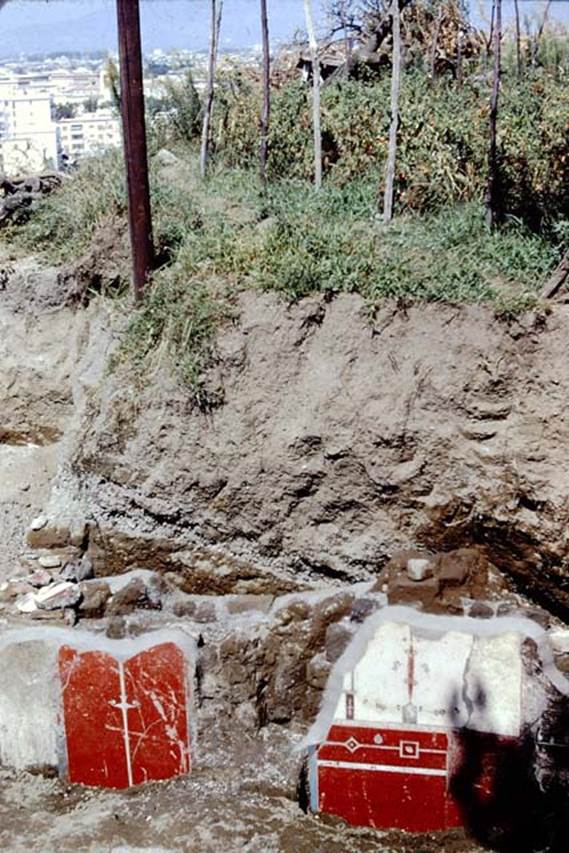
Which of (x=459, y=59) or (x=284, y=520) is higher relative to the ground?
(x=459, y=59)

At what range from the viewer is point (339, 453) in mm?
3895

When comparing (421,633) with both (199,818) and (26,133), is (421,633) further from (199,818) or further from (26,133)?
(26,133)

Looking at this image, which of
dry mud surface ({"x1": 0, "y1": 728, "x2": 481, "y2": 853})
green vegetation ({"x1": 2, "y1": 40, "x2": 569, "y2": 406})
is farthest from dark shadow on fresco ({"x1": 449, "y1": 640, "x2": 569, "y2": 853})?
green vegetation ({"x1": 2, "y1": 40, "x2": 569, "y2": 406})

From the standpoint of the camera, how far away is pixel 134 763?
13.0 feet

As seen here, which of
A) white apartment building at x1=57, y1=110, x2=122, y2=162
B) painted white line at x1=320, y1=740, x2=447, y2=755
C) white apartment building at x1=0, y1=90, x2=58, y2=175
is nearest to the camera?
painted white line at x1=320, y1=740, x2=447, y2=755

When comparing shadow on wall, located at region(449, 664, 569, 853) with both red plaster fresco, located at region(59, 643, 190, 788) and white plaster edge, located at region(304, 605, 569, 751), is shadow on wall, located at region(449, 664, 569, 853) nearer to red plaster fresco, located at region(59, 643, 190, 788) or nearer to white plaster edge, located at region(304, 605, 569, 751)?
white plaster edge, located at region(304, 605, 569, 751)

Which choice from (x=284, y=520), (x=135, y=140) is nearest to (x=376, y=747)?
(x=284, y=520)

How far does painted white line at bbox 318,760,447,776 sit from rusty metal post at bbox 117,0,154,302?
→ 243 cm

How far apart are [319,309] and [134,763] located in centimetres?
227

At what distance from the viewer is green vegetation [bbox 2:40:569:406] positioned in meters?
4.12

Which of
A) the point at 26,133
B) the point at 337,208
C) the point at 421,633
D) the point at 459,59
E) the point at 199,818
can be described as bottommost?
the point at 199,818

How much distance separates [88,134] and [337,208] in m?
3.05

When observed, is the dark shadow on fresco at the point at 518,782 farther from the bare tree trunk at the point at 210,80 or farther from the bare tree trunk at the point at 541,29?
the bare tree trunk at the point at 541,29

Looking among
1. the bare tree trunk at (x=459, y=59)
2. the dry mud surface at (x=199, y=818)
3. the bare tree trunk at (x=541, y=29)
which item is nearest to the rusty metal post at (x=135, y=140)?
the dry mud surface at (x=199, y=818)
